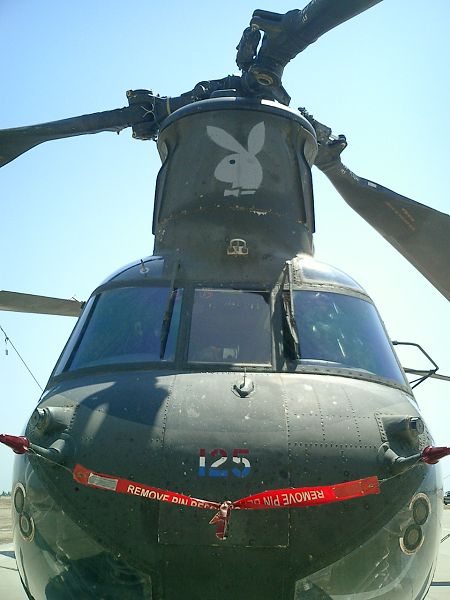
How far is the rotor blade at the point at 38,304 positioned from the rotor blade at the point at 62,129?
155 centimetres

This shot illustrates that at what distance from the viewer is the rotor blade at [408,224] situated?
22.0 ft

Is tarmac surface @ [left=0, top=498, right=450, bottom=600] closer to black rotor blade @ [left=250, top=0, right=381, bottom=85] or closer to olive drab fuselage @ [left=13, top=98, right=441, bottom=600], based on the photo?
olive drab fuselage @ [left=13, top=98, right=441, bottom=600]

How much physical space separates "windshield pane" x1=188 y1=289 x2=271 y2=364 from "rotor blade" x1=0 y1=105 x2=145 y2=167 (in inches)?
133

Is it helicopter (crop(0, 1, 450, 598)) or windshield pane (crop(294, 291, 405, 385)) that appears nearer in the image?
helicopter (crop(0, 1, 450, 598))

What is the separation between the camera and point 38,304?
7.23 meters

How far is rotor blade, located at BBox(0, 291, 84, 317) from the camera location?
6945 millimetres

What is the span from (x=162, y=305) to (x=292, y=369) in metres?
1.19

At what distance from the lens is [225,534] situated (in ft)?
11.3

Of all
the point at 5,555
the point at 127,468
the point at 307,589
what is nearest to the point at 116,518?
the point at 127,468

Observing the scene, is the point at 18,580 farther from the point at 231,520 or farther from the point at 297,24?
the point at 297,24

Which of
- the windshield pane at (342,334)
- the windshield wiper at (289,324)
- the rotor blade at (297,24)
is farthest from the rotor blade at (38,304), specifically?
the rotor blade at (297,24)

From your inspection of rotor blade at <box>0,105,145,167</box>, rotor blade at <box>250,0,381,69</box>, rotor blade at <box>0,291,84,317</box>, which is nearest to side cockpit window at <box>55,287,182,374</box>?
rotor blade at <box>0,291,84,317</box>

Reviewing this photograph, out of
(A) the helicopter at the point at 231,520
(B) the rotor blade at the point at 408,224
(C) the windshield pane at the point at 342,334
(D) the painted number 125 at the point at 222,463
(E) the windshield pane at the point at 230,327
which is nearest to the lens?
(A) the helicopter at the point at 231,520

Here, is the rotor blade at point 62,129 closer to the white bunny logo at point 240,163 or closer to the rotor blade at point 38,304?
the rotor blade at point 38,304
